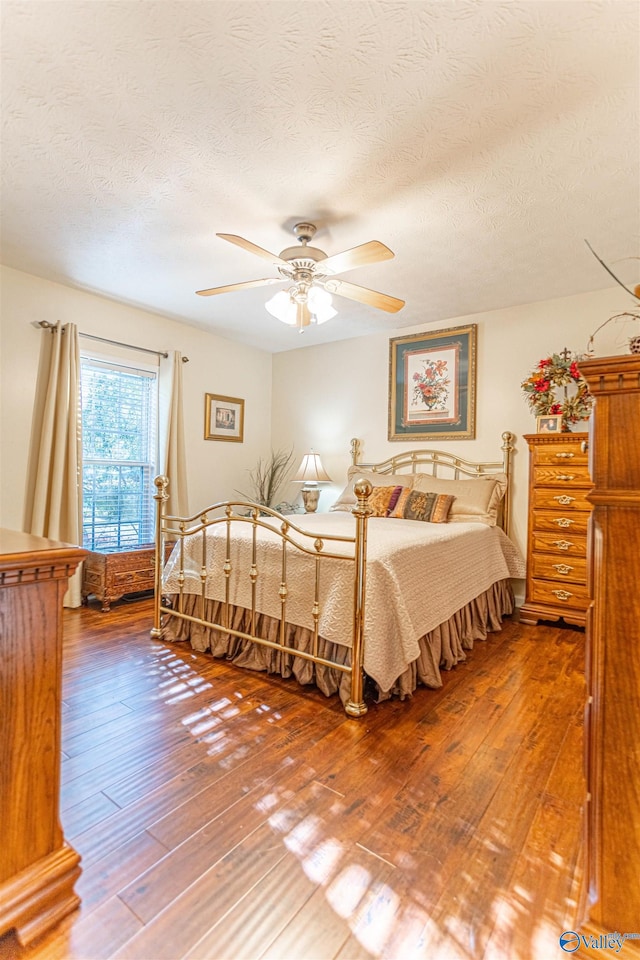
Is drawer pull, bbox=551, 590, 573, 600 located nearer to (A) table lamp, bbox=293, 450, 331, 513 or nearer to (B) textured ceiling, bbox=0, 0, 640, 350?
(A) table lamp, bbox=293, 450, 331, 513

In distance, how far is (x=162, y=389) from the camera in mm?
4344

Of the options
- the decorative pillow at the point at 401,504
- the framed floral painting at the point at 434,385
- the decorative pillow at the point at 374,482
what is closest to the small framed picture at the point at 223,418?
the decorative pillow at the point at 374,482

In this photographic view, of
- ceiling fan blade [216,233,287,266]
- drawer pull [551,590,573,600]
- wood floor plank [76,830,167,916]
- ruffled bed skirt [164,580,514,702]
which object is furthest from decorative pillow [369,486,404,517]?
wood floor plank [76,830,167,916]

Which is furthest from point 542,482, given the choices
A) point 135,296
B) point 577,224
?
point 135,296

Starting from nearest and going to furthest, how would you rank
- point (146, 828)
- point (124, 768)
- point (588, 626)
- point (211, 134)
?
point (588, 626) < point (146, 828) < point (124, 768) < point (211, 134)

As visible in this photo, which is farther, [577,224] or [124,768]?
[577,224]

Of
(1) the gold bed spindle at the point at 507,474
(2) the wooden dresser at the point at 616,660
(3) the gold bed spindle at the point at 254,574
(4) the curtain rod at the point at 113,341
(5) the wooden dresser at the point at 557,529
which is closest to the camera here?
(2) the wooden dresser at the point at 616,660

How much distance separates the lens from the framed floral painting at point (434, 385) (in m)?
4.07

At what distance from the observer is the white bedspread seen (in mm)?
2127

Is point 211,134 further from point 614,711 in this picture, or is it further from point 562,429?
point 562,429

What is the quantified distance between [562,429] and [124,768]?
3.40 metres

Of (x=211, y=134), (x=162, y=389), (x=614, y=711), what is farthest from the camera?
(x=162, y=389)

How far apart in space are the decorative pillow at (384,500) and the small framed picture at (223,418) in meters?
1.95

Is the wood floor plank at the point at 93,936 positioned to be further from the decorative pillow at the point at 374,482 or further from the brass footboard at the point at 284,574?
the decorative pillow at the point at 374,482
